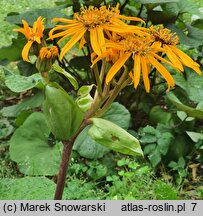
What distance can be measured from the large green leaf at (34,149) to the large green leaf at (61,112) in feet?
2.95

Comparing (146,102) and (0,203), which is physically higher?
(0,203)

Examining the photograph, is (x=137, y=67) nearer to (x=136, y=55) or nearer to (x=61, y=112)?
(x=136, y=55)

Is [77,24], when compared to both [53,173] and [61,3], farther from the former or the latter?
[61,3]

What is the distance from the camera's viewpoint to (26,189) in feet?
6.66

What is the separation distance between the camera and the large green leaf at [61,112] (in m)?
1.53

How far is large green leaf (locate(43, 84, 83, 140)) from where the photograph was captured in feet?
5.03

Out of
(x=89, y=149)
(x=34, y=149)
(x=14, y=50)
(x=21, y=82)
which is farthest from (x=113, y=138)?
(x=14, y=50)

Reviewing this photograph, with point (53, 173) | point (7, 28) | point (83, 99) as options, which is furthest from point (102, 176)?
point (7, 28)

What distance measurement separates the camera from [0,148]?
2846mm

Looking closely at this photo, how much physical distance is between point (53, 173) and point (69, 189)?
0.62 feet

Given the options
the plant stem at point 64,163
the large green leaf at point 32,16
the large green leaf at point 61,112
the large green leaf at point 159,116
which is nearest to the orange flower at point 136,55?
the large green leaf at point 61,112

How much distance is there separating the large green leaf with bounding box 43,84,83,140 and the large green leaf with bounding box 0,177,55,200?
48 centimetres

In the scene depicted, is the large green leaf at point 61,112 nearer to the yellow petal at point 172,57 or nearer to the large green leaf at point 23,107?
the yellow petal at point 172,57

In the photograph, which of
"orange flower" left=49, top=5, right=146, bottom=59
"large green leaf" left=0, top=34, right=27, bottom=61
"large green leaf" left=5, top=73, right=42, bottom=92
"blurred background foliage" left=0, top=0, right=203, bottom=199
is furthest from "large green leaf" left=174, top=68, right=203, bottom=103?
"orange flower" left=49, top=5, right=146, bottom=59
